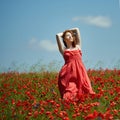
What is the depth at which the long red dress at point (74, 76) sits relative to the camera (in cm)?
802

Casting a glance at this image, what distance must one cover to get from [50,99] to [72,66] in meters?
1.02

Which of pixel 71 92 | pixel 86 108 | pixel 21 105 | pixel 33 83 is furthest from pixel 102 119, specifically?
pixel 33 83

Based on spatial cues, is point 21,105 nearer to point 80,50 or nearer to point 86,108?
point 86,108

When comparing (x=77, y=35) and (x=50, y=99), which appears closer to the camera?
Result: (x=77, y=35)

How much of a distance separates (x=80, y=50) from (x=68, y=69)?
513mm

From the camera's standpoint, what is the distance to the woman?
8039mm

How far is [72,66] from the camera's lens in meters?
8.14

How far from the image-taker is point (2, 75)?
13.4 m

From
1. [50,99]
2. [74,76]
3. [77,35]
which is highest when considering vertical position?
[77,35]

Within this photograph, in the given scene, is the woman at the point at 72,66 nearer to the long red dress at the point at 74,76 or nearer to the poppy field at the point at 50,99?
the long red dress at the point at 74,76

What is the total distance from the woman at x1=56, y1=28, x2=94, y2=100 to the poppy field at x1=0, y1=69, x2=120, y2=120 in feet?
1.57

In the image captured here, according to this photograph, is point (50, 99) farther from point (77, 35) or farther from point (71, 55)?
point (77, 35)

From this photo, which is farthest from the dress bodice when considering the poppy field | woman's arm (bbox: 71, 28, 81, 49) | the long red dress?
the poppy field

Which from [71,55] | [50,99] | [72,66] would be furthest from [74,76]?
[50,99]
